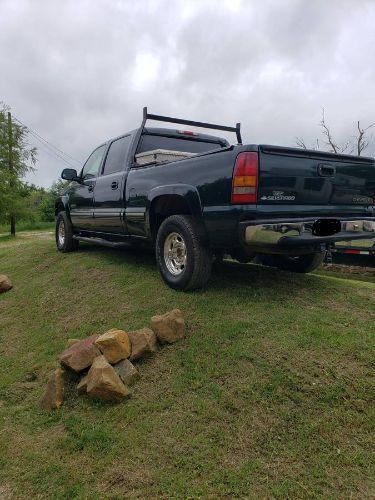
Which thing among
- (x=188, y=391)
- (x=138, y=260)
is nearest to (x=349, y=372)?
(x=188, y=391)

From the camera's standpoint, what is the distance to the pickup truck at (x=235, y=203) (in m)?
3.64

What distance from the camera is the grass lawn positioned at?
95.8 inches

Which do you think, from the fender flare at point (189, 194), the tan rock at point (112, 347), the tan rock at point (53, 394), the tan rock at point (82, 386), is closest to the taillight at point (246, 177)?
the fender flare at point (189, 194)

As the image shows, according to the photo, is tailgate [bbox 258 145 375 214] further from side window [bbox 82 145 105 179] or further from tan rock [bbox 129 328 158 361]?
side window [bbox 82 145 105 179]

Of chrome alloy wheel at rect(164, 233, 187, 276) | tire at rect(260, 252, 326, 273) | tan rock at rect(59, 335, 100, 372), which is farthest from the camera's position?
tire at rect(260, 252, 326, 273)

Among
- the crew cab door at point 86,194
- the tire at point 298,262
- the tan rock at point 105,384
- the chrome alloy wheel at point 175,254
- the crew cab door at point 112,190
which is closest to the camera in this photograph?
the tan rock at point 105,384

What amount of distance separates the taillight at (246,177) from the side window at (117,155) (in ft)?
8.16

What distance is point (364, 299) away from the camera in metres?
4.30

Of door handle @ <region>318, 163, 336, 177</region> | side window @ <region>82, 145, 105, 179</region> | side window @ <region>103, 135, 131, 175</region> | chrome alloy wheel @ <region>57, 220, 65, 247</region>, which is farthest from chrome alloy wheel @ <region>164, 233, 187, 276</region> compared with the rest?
chrome alloy wheel @ <region>57, 220, 65, 247</region>

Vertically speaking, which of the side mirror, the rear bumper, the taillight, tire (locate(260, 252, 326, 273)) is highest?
the side mirror

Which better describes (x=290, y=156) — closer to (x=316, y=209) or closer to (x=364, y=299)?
(x=316, y=209)

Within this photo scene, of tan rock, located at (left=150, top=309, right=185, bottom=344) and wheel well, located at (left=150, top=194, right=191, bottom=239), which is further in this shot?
wheel well, located at (left=150, top=194, right=191, bottom=239)

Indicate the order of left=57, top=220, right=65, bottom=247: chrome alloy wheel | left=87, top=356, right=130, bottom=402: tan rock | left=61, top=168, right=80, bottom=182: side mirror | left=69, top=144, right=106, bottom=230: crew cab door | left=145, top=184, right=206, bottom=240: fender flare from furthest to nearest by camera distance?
left=57, top=220, right=65, bottom=247: chrome alloy wheel → left=61, top=168, right=80, bottom=182: side mirror → left=69, top=144, right=106, bottom=230: crew cab door → left=145, top=184, right=206, bottom=240: fender flare → left=87, top=356, right=130, bottom=402: tan rock

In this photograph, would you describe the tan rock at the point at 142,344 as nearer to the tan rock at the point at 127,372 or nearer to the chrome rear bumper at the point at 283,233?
the tan rock at the point at 127,372
